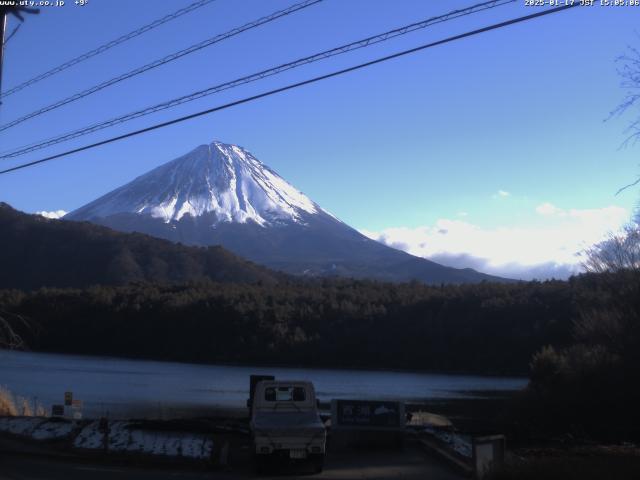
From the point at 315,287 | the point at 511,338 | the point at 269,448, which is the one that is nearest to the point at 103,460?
the point at 269,448

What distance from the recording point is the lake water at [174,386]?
39.4m

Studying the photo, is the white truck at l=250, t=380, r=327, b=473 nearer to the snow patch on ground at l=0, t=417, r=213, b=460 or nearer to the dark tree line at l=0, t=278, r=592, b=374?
the snow patch on ground at l=0, t=417, r=213, b=460

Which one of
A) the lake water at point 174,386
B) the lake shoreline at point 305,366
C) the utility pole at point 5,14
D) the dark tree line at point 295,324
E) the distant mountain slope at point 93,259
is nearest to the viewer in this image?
the utility pole at point 5,14

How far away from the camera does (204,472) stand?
51.7 ft

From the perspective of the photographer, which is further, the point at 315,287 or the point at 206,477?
the point at 315,287

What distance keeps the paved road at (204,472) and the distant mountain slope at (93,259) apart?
113 m

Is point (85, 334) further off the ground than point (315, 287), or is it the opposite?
point (315, 287)

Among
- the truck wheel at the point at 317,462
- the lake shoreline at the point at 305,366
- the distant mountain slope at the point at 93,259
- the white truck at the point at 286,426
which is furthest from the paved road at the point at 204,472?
the distant mountain slope at the point at 93,259

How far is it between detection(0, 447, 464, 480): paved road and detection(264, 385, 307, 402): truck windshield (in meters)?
1.43

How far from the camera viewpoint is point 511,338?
256 feet

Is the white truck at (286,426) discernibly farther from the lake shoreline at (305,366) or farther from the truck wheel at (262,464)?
the lake shoreline at (305,366)

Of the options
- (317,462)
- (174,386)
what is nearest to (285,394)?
(317,462)

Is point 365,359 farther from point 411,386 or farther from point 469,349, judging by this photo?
point 411,386

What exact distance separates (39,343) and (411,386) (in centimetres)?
5093
